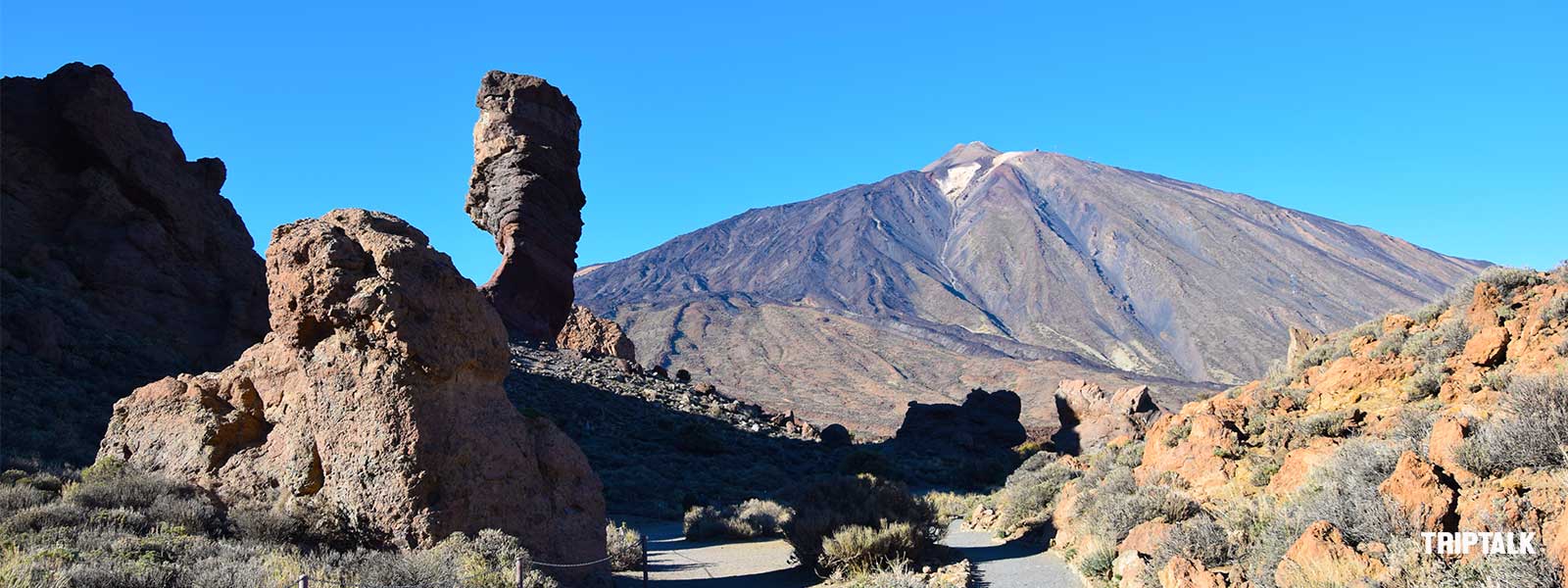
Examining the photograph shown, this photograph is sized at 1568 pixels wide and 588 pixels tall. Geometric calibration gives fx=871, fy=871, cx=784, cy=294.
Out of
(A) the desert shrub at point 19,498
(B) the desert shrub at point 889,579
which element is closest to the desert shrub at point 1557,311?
(B) the desert shrub at point 889,579

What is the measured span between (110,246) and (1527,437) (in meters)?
23.0

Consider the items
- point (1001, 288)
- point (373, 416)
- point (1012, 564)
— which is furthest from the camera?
point (1001, 288)

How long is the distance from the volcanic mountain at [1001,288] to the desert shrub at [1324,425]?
4202cm

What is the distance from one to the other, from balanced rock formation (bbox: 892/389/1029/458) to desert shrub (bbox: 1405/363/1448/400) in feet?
71.4

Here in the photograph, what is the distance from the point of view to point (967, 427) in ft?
107

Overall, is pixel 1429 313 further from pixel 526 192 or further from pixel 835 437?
pixel 526 192

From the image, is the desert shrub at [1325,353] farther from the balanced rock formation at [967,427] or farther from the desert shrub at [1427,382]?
the balanced rock formation at [967,427]

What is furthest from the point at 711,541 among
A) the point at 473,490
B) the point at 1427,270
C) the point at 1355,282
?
the point at 1427,270

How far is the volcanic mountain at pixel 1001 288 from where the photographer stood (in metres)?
75.1

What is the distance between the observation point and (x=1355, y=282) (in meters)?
118

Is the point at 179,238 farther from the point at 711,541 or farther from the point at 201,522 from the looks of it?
the point at 201,522

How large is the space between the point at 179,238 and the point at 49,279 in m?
2.54

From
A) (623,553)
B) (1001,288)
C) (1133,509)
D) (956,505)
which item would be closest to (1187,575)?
(1133,509)

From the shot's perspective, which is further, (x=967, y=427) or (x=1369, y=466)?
(x=967, y=427)
